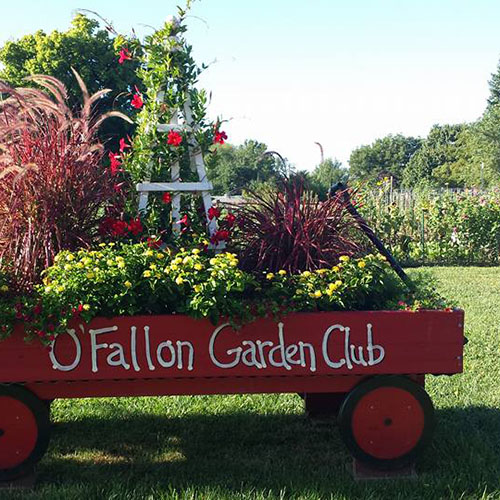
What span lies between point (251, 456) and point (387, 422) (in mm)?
765

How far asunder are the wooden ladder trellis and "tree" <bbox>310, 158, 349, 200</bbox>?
66 centimetres

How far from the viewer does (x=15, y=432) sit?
2.84 m

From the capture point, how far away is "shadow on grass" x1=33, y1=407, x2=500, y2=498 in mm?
2903

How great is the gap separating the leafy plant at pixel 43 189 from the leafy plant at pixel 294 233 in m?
0.77

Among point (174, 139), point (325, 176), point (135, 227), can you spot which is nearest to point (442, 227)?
point (325, 176)

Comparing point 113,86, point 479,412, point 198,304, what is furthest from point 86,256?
point 113,86

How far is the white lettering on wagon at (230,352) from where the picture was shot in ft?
9.16

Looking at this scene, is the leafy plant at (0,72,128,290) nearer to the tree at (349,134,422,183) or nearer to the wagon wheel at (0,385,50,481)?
the wagon wheel at (0,385,50,481)

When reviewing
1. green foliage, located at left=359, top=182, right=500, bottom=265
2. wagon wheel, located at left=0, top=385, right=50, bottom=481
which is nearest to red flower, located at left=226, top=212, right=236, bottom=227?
wagon wheel, located at left=0, top=385, right=50, bottom=481

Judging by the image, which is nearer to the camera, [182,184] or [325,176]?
[182,184]

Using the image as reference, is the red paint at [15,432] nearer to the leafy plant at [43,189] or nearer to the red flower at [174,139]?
the leafy plant at [43,189]

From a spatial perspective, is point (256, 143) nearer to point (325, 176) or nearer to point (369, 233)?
point (325, 176)

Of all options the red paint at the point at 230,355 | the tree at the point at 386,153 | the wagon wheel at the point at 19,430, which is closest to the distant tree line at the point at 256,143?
the tree at the point at 386,153

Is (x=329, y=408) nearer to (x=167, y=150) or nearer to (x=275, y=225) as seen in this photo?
(x=275, y=225)
